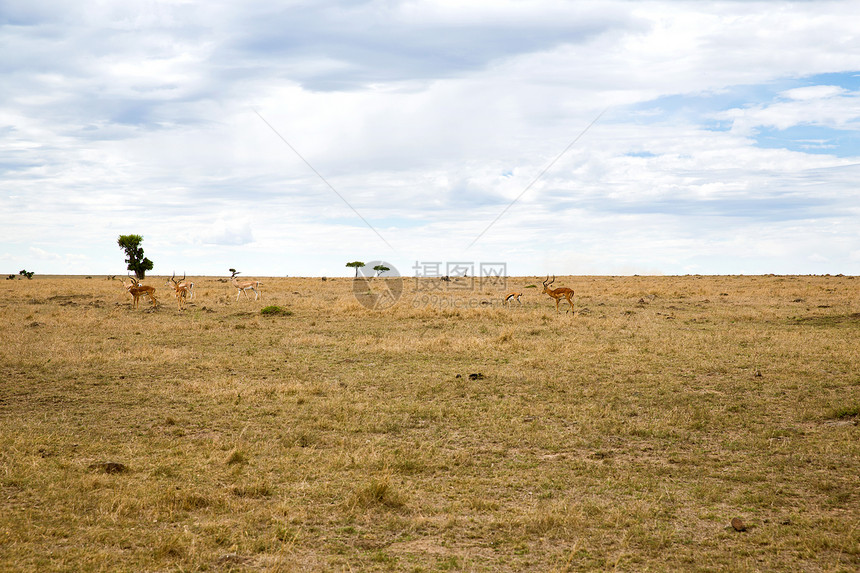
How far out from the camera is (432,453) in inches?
349

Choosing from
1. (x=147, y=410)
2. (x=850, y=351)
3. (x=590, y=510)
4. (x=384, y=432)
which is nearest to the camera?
(x=590, y=510)

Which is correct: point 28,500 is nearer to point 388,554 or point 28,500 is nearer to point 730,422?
point 388,554

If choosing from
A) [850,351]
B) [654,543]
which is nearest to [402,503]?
[654,543]

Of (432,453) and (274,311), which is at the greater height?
(274,311)

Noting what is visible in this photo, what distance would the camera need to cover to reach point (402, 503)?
7.05 metres

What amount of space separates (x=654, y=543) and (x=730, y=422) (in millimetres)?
5195

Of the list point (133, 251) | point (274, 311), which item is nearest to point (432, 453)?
point (274, 311)

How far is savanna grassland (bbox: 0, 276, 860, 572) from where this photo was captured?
19.8 ft

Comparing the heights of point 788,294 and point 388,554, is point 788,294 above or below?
above

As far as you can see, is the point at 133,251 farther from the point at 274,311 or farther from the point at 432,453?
the point at 432,453
